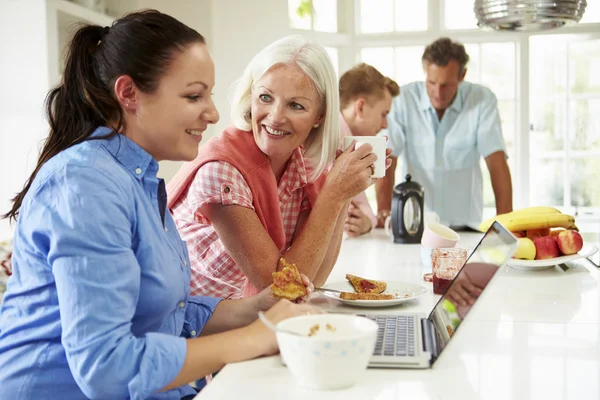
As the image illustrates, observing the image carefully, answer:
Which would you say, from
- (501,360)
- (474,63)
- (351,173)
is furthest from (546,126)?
(501,360)

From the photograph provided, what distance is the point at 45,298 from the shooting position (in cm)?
112

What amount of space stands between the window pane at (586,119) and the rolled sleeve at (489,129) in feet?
4.70

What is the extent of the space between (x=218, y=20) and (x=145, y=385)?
12.1 feet

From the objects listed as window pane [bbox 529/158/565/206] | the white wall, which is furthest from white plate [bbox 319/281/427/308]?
window pane [bbox 529/158/565/206]

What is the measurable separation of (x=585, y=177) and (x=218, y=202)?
417cm

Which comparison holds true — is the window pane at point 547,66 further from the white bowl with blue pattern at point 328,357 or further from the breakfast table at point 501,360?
the white bowl with blue pattern at point 328,357

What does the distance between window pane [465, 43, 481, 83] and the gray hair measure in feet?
11.4

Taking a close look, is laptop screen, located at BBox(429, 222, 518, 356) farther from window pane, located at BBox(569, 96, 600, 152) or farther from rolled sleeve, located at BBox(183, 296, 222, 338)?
window pane, located at BBox(569, 96, 600, 152)

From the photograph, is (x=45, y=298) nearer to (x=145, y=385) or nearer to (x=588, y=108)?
(x=145, y=385)

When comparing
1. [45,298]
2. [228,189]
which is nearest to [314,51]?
[228,189]

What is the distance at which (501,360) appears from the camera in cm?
114

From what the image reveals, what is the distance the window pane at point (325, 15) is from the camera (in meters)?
5.11

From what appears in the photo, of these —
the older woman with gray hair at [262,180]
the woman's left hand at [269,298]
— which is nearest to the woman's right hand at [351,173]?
the older woman with gray hair at [262,180]

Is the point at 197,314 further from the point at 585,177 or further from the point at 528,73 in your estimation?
the point at 585,177
